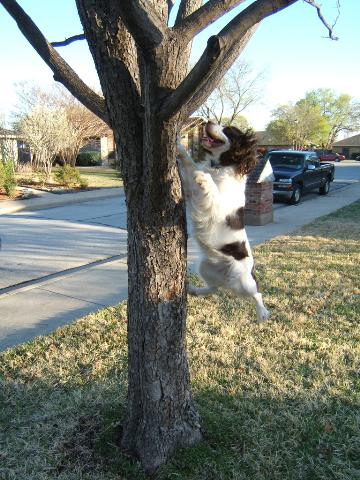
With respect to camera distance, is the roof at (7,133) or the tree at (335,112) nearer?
the roof at (7,133)

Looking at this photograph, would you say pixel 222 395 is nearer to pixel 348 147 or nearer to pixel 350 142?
pixel 348 147

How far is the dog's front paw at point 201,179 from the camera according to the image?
2547 millimetres

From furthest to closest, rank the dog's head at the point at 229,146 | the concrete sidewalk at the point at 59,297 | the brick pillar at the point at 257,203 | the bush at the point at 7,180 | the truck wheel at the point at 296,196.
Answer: the bush at the point at 7,180
the truck wheel at the point at 296,196
the brick pillar at the point at 257,203
the concrete sidewalk at the point at 59,297
the dog's head at the point at 229,146

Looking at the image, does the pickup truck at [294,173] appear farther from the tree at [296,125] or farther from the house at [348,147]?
the house at [348,147]

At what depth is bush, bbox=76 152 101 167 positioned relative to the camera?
35.7 m

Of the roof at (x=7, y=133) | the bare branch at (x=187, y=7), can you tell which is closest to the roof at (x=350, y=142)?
the roof at (x=7, y=133)

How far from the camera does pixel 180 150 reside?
2.59m

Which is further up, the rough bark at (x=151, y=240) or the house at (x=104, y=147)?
the house at (x=104, y=147)

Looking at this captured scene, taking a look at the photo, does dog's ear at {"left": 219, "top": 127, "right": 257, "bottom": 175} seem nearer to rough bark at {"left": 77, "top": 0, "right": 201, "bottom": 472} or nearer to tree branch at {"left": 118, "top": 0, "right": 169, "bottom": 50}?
rough bark at {"left": 77, "top": 0, "right": 201, "bottom": 472}

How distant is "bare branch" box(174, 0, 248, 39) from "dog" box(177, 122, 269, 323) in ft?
2.68

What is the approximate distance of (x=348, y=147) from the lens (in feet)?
313

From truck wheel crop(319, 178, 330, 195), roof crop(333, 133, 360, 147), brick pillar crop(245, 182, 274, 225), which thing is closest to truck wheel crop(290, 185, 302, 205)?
truck wheel crop(319, 178, 330, 195)

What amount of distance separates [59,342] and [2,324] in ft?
2.87

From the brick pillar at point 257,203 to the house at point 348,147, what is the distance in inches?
3461
